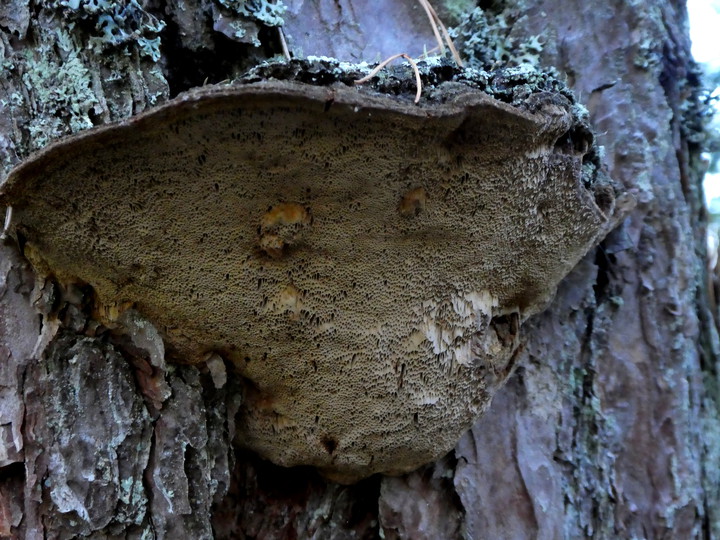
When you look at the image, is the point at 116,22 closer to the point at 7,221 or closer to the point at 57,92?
the point at 57,92

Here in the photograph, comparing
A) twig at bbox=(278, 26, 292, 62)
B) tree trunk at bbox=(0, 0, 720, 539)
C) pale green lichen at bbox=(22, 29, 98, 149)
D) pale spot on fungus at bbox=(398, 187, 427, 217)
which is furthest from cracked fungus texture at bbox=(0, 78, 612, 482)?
→ twig at bbox=(278, 26, 292, 62)

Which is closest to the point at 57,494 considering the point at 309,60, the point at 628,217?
the point at 309,60

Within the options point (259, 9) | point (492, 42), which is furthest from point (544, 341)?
point (259, 9)

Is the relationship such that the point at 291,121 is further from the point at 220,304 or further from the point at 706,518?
the point at 706,518

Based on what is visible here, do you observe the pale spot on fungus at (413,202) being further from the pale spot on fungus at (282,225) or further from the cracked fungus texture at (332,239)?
the pale spot on fungus at (282,225)

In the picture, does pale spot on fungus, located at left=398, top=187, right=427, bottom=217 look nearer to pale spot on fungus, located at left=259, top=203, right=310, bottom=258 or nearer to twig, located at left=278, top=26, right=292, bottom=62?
pale spot on fungus, located at left=259, top=203, right=310, bottom=258

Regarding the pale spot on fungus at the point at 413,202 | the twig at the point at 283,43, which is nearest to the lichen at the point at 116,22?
the twig at the point at 283,43
